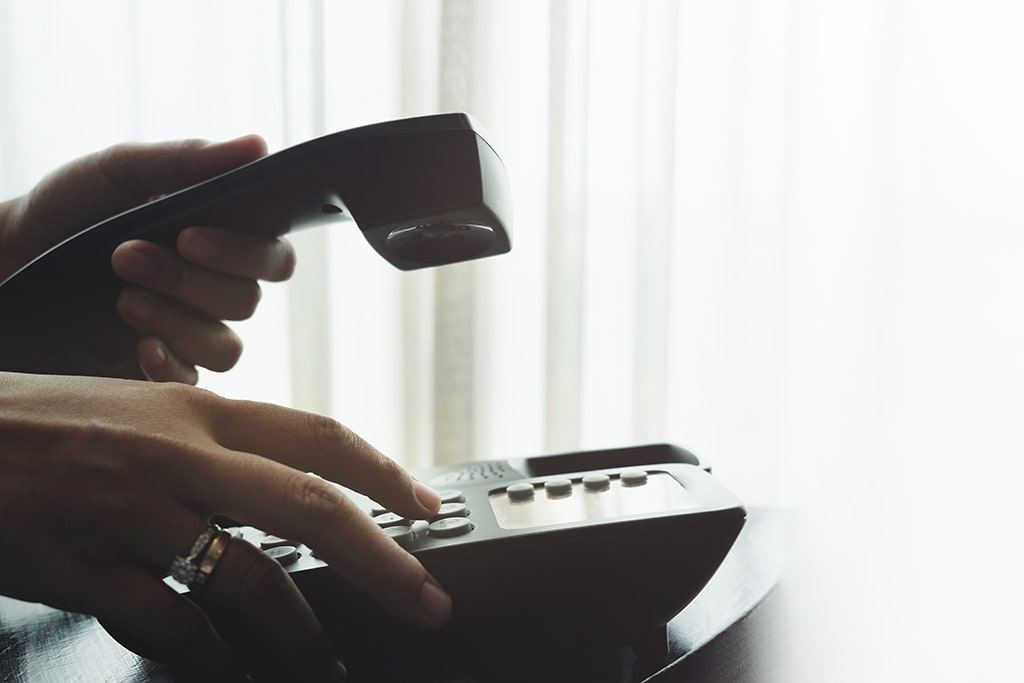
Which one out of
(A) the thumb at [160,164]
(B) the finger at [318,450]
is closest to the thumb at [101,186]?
(A) the thumb at [160,164]

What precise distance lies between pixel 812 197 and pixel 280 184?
97cm

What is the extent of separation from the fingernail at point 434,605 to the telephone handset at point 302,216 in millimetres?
190

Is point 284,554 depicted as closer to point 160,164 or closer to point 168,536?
point 168,536

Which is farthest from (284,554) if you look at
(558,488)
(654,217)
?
(654,217)

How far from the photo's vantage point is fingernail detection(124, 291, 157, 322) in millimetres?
586

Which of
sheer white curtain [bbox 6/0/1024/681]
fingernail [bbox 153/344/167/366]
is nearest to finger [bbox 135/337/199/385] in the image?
fingernail [bbox 153/344/167/366]

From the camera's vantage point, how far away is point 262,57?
1.33 meters

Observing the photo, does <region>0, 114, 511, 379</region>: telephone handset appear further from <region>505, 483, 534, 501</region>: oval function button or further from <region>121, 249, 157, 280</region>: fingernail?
<region>505, 483, 534, 501</region>: oval function button

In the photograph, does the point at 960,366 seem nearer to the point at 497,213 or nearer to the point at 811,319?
the point at 811,319

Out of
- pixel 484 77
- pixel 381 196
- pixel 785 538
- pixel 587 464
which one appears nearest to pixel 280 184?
pixel 381 196

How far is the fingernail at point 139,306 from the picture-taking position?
0.59 meters

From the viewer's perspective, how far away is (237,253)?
59cm

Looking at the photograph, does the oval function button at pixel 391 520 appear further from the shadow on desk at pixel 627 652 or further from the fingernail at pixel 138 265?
the fingernail at pixel 138 265

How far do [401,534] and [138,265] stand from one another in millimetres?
313
